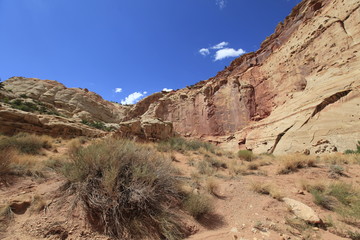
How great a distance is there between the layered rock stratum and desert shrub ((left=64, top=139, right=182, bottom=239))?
779 cm

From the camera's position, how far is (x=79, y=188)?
2.96 meters

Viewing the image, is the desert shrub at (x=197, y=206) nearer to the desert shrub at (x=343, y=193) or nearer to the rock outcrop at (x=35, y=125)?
the desert shrub at (x=343, y=193)

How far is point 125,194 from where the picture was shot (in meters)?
2.87

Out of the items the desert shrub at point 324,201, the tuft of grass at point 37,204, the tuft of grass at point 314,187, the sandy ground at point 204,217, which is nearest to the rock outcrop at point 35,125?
the sandy ground at point 204,217

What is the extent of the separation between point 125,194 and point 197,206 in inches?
50.1

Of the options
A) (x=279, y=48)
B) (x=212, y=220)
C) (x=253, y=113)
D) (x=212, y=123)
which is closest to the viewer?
(x=212, y=220)

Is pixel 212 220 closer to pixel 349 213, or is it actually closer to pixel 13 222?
pixel 349 213

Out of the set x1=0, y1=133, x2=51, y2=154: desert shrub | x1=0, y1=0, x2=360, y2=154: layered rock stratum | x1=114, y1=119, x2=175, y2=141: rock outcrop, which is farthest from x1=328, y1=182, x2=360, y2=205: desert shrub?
x1=0, y1=133, x2=51, y2=154: desert shrub

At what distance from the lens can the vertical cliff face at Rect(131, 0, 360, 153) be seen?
10.1 m

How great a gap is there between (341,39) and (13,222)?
56.6ft

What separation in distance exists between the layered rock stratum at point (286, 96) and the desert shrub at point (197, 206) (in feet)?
27.7

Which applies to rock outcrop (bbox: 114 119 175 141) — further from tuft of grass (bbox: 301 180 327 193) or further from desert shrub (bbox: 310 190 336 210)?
desert shrub (bbox: 310 190 336 210)

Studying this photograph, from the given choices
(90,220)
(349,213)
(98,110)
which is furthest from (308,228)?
(98,110)

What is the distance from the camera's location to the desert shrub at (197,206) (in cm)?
317
